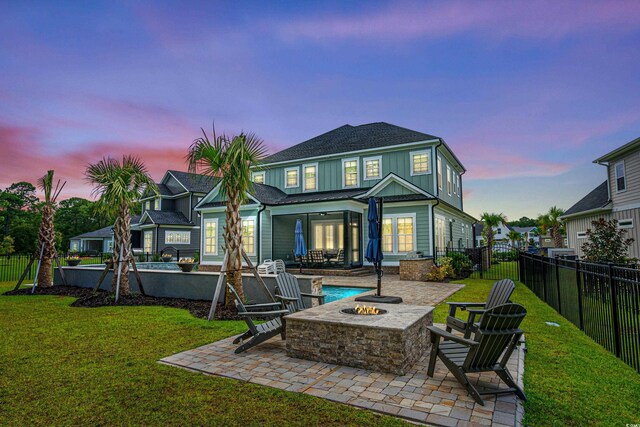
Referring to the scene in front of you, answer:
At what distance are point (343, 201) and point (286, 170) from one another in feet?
24.6

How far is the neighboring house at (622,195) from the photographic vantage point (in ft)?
50.7

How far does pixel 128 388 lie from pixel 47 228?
12651 millimetres

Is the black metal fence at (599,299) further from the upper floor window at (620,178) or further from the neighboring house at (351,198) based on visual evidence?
the upper floor window at (620,178)

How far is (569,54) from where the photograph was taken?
44.9ft

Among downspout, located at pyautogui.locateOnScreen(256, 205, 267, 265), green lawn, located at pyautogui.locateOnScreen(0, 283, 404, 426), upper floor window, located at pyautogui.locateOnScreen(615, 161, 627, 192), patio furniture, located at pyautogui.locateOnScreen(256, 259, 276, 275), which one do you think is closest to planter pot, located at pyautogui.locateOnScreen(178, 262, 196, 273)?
green lawn, located at pyautogui.locateOnScreen(0, 283, 404, 426)

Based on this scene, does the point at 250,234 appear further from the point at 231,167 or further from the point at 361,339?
the point at 361,339

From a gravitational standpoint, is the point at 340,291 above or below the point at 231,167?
below

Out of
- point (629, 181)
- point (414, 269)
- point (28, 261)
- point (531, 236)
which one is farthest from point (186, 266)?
point (531, 236)

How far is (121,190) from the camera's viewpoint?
1023cm

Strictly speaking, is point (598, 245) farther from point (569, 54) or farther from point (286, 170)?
point (286, 170)

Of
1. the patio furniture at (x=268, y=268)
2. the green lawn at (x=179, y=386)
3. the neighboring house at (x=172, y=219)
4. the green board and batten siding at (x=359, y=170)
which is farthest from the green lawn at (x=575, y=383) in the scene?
the neighboring house at (x=172, y=219)

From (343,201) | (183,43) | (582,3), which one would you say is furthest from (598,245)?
(183,43)

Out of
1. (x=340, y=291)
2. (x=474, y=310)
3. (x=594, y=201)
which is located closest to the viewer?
(x=474, y=310)

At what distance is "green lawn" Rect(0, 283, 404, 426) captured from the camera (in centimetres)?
318
